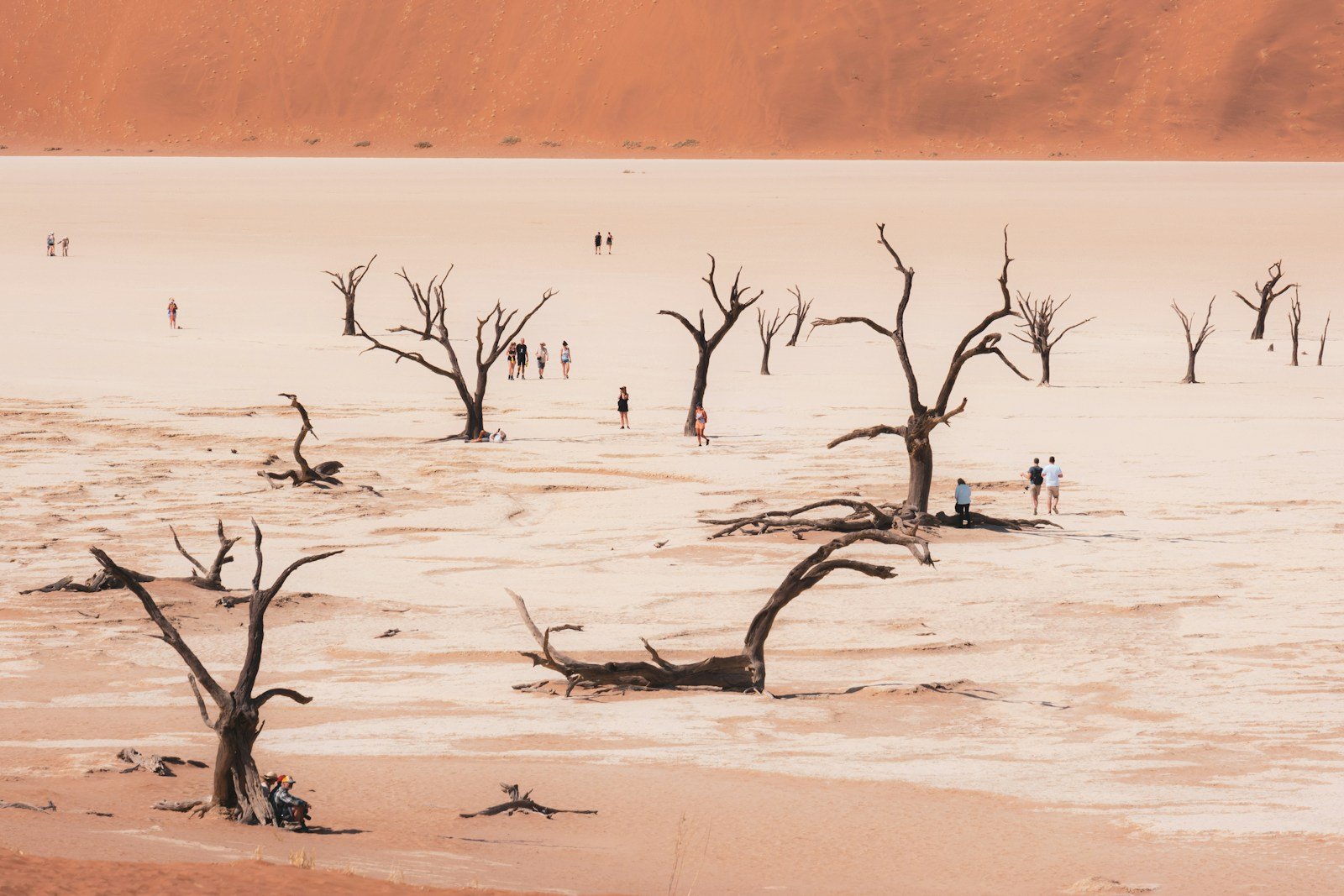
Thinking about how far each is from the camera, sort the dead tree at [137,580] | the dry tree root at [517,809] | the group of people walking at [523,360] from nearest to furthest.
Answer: the dry tree root at [517,809] → the dead tree at [137,580] → the group of people walking at [523,360]

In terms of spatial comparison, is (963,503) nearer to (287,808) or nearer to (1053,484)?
(1053,484)

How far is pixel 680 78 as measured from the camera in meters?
130

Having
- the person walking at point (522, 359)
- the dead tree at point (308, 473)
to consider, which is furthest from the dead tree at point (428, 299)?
the dead tree at point (308, 473)

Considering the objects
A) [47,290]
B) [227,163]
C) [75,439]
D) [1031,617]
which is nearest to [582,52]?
[227,163]

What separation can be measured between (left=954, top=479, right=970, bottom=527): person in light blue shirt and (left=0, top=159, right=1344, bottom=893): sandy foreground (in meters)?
0.54

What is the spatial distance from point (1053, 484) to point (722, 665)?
10.4m

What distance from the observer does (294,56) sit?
457 feet

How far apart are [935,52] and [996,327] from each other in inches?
2967

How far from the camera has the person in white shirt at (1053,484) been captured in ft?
81.4

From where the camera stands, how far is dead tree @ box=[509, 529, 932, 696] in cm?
1555

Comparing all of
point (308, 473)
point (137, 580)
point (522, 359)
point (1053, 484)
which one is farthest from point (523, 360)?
point (137, 580)

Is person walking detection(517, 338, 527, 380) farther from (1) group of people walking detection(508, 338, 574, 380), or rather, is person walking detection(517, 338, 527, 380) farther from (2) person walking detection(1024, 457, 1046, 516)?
(2) person walking detection(1024, 457, 1046, 516)

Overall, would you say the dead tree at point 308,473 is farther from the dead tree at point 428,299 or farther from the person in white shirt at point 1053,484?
the person in white shirt at point 1053,484

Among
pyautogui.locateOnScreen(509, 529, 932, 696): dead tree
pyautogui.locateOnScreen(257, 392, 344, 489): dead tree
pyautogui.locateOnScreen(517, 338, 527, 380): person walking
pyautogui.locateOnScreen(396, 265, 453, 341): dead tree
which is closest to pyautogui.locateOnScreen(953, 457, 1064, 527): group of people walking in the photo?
pyautogui.locateOnScreen(509, 529, 932, 696): dead tree
